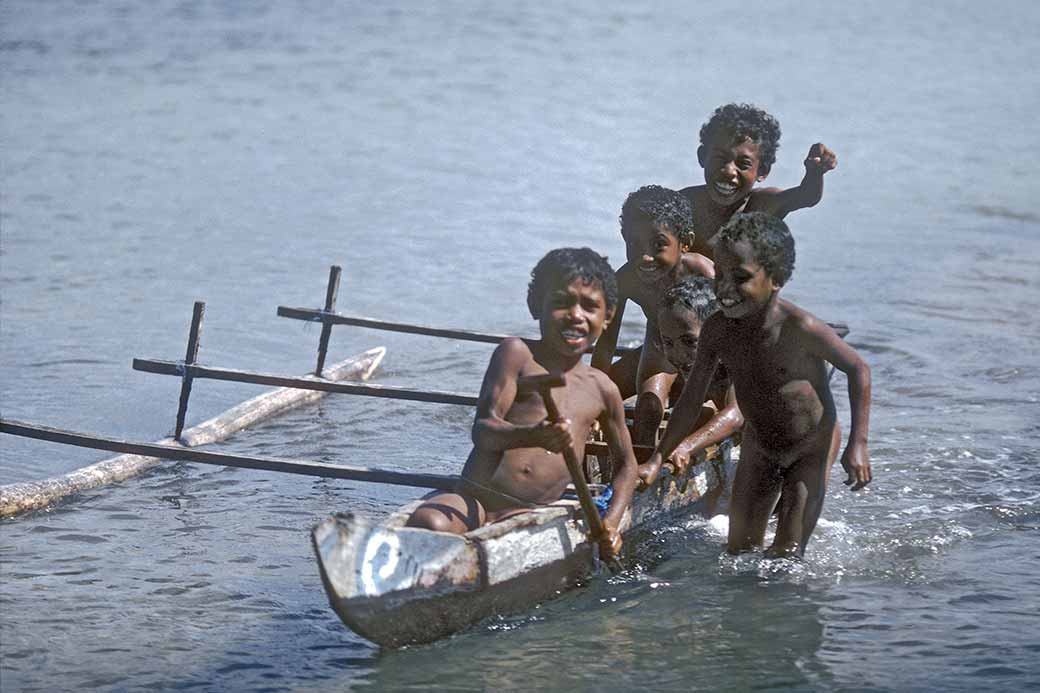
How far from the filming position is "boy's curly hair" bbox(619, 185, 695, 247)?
21.5ft

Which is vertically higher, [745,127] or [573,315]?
[745,127]

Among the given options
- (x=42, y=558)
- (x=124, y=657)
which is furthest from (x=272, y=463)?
(x=124, y=657)

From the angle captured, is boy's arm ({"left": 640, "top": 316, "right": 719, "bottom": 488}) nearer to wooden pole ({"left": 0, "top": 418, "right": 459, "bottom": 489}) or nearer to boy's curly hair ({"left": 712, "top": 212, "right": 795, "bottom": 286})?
boy's curly hair ({"left": 712, "top": 212, "right": 795, "bottom": 286})

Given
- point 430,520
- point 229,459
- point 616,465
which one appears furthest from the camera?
point 229,459

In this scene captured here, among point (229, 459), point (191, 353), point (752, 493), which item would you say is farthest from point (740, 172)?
point (191, 353)

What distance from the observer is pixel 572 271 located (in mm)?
5379

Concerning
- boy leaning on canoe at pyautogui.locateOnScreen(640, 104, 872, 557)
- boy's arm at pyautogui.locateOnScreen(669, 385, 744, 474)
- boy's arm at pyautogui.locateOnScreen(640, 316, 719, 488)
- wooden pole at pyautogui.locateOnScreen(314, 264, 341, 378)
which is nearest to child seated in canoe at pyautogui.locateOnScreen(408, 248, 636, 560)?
boy's arm at pyautogui.locateOnScreen(640, 316, 719, 488)

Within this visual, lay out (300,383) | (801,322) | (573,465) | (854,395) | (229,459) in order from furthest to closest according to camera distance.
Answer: (300,383) < (229,459) < (801,322) < (854,395) < (573,465)

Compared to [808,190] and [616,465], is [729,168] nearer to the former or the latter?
[808,190]

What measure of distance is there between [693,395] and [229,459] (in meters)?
2.18

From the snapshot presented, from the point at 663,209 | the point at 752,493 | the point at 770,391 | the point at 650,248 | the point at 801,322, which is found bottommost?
the point at 752,493

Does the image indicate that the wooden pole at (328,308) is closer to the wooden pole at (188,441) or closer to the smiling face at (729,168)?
the wooden pole at (188,441)

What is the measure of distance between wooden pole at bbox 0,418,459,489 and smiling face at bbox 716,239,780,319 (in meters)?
1.45

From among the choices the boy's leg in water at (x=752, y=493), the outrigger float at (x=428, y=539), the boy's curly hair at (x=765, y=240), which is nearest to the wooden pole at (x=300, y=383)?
the outrigger float at (x=428, y=539)
